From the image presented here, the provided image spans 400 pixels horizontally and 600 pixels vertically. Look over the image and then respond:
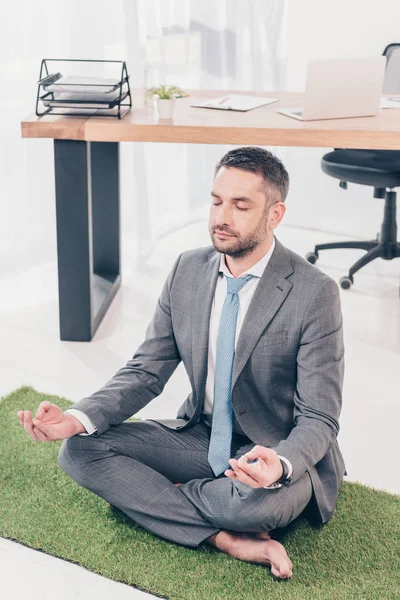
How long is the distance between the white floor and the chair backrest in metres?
0.76

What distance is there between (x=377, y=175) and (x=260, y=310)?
1802mm

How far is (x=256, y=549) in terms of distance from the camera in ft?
6.32

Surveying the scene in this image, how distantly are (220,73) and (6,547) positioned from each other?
3136 mm

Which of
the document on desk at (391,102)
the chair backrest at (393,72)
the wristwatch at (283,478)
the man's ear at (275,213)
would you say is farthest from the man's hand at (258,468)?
the chair backrest at (393,72)

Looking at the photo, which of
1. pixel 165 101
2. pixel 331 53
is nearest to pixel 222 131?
pixel 165 101

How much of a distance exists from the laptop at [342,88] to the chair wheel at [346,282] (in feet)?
2.76

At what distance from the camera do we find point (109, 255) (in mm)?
3664

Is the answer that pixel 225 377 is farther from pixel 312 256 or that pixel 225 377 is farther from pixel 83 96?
pixel 312 256

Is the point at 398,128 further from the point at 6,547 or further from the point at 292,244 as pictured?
the point at 6,547

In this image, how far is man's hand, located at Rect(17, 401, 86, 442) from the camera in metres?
1.90

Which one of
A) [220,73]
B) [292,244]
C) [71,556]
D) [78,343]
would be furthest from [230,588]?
[220,73]

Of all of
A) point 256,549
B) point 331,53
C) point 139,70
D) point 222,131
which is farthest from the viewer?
point 331,53

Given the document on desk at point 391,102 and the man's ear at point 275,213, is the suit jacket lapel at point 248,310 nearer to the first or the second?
the man's ear at point 275,213

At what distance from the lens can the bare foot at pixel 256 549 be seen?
1.89 metres
